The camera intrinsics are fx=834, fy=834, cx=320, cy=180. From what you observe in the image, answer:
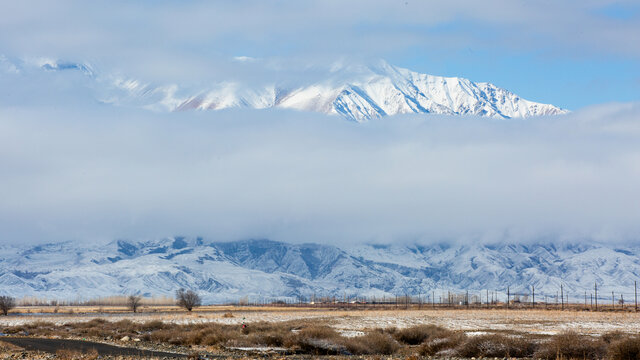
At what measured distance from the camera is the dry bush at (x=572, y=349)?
179 feet

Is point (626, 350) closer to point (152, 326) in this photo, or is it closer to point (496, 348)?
point (496, 348)

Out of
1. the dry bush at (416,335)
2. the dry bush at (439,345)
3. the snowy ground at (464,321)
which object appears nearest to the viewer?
the dry bush at (439,345)

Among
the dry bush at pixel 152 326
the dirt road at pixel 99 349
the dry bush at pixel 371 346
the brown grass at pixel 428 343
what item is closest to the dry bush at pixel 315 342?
the brown grass at pixel 428 343

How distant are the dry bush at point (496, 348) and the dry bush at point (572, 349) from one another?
2.03 metres

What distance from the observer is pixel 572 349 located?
54969 millimetres

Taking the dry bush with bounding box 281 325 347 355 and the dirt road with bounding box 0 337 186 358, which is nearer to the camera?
the dirt road with bounding box 0 337 186 358

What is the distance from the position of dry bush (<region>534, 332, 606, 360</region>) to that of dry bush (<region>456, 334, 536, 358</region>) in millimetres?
2034

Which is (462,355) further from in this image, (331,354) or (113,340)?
(113,340)

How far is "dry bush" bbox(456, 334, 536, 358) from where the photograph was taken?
191 ft

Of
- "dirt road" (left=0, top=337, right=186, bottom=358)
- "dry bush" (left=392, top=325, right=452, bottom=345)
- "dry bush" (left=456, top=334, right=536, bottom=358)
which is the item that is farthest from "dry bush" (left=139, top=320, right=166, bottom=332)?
"dry bush" (left=456, top=334, right=536, bottom=358)

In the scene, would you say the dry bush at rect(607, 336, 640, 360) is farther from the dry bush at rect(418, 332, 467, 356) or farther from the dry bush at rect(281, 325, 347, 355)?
the dry bush at rect(281, 325, 347, 355)

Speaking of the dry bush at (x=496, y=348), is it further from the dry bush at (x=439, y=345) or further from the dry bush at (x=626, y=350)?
the dry bush at (x=626, y=350)

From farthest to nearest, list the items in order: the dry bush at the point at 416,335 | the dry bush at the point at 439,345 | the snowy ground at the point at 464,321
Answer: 1. the snowy ground at the point at 464,321
2. the dry bush at the point at 416,335
3. the dry bush at the point at 439,345

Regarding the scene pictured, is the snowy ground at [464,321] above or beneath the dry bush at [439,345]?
beneath
